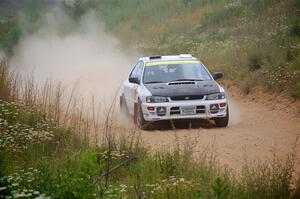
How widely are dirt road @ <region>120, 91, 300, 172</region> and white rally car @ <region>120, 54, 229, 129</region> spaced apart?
352mm

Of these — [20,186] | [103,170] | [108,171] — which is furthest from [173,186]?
[20,186]

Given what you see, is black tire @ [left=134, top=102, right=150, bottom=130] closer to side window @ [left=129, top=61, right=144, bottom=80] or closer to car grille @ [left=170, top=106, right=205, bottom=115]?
car grille @ [left=170, top=106, right=205, bottom=115]

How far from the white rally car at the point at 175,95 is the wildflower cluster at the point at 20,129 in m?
3.57

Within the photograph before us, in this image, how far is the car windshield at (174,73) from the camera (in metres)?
14.8

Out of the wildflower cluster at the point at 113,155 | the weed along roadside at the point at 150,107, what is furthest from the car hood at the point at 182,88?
the wildflower cluster at the point at 113,155

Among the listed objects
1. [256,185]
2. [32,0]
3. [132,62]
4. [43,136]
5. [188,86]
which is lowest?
[256,185]

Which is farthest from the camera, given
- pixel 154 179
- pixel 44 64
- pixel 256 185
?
pixel 44 64

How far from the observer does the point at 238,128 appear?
563 inches

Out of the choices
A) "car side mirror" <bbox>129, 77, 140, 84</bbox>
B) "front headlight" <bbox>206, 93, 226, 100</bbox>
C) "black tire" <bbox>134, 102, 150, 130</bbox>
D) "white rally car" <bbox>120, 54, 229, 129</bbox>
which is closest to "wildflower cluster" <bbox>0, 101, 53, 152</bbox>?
"white rally car" <bbox>120, 54, 229, 129</bbox>

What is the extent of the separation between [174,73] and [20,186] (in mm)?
8843

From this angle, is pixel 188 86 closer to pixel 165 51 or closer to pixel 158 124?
pixel 158 124

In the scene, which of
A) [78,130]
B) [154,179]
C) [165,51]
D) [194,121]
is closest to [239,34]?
[165,51]

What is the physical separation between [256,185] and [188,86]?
722 cm

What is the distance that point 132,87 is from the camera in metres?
15.3
